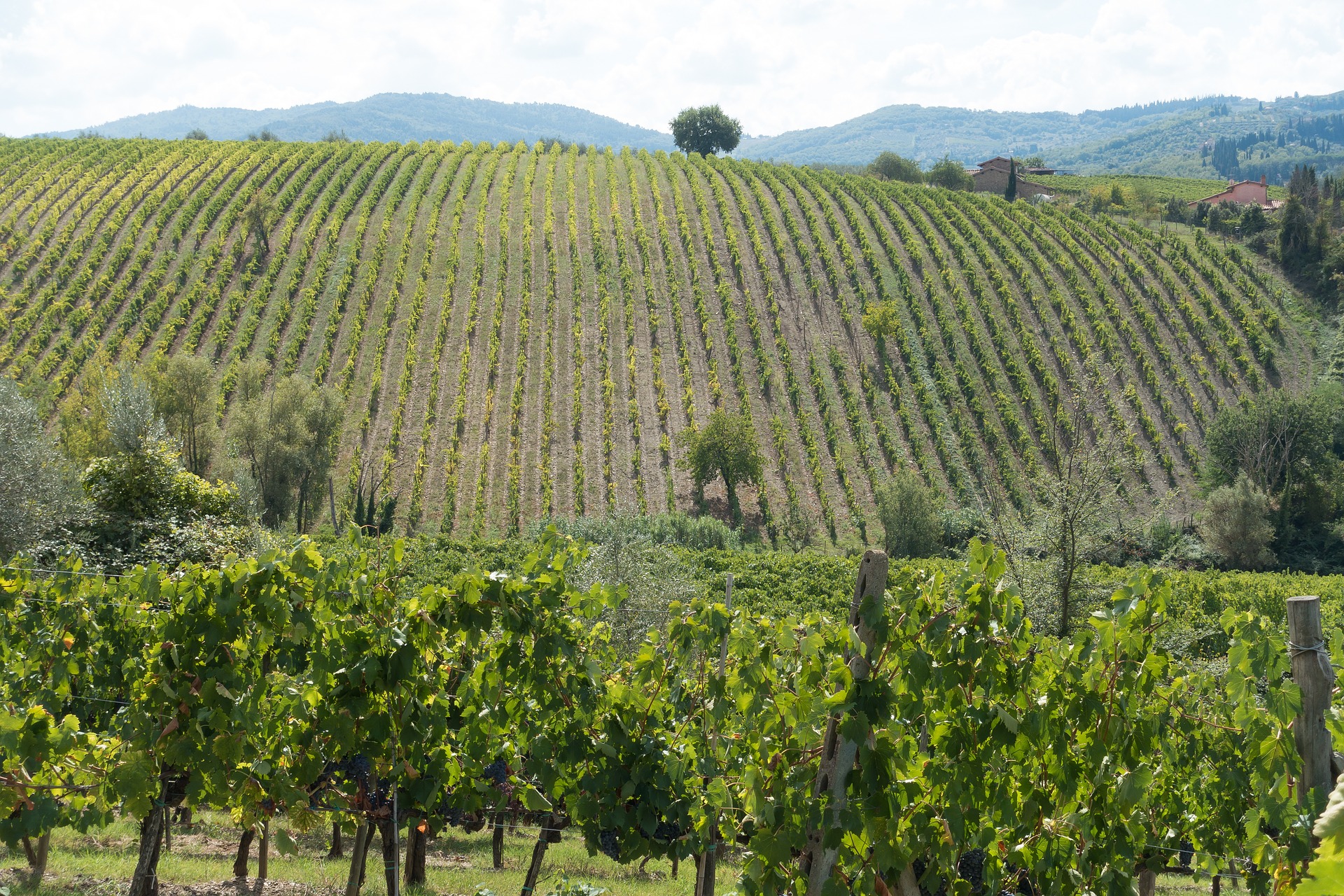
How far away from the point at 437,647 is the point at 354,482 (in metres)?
35.1

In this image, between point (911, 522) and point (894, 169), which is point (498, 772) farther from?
point (894, 169)

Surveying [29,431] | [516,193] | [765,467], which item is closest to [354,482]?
[29,431]

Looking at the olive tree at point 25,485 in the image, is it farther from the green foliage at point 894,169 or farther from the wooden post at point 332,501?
the green foliage at point 894,169

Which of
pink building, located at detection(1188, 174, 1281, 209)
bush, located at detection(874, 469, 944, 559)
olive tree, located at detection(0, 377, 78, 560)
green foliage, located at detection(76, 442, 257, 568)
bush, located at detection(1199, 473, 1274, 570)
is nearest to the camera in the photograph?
olive tree, located at detection(0, 377, 78, 560)

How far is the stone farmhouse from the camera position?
82.2m

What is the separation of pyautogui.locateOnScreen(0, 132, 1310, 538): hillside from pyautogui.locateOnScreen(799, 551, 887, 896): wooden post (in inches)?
1316

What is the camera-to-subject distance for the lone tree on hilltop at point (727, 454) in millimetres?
39094

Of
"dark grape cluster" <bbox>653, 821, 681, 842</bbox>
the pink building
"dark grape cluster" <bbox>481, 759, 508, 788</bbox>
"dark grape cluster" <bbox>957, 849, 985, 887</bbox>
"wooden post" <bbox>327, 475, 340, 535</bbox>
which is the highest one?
the pink building

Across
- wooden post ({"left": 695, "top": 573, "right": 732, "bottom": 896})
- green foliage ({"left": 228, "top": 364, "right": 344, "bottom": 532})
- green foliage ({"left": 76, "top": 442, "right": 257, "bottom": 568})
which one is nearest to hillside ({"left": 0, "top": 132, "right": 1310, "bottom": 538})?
green foliage ({"left": 228, "top": 364, "right": 344, "bottom": 532})

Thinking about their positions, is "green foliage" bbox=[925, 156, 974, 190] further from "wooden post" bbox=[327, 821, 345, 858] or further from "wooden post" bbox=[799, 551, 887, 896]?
"wooden post" bbox=[799, 551, 887, 896]

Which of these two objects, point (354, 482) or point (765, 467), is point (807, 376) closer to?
point (765, 467)

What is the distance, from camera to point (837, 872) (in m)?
4.16

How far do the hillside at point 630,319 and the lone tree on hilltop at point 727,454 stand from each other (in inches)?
50.8

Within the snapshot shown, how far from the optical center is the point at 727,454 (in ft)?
128
